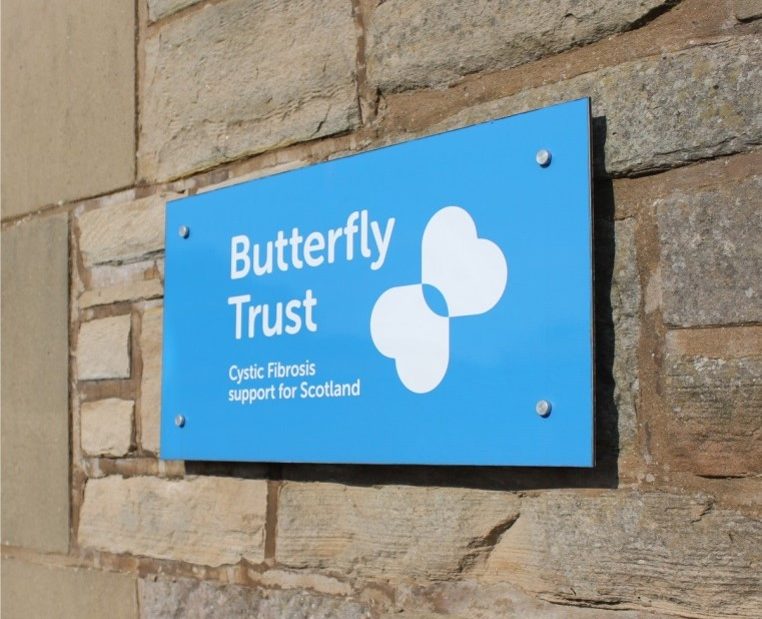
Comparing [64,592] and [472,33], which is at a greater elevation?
[472,33]

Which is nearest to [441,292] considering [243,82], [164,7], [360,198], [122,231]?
[360,198]

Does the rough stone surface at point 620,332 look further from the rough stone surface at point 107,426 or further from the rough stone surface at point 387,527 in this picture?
the rough stone surface at point 107,426

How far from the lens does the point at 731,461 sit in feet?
4.82

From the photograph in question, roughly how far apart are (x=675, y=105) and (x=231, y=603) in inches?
46.6

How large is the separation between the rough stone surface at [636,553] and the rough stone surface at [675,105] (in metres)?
0.46

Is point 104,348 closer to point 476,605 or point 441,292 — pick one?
point 441,292

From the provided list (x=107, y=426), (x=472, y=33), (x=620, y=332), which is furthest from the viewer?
(x=107, y=426)

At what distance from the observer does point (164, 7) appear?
2.41m

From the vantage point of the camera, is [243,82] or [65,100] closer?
[243,82]

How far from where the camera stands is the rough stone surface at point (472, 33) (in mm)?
1679

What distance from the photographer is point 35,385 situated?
8.63 ft

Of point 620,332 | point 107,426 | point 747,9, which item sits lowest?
point 107,426

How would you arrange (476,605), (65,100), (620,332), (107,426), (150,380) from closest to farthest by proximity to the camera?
1. (620,332)
2. (476,605)
3. (150,380)
4. (107,426)
5. (65,100)

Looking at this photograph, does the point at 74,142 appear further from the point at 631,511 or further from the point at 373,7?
the point at 631,511
